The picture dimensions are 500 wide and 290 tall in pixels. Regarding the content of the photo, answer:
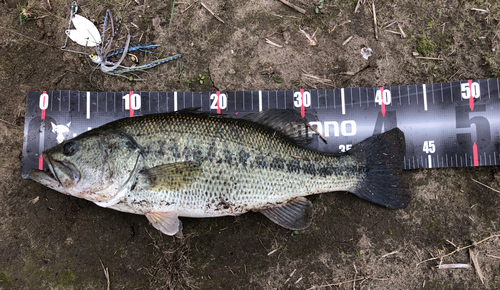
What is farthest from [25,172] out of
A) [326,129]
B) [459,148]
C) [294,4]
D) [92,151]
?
[459,148]

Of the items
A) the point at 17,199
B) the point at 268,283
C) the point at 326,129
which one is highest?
the point at 326,129

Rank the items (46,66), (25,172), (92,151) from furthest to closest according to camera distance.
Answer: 1. (46,66)
2. (25,172)
3. (92,151)

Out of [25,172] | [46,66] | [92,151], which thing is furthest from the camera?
[46,66]

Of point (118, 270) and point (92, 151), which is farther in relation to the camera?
point (118, 270)

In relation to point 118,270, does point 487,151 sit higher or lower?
higher

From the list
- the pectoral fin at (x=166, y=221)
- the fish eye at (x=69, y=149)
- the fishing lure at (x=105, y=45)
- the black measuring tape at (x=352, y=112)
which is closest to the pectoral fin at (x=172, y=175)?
the pectoral fin at (x=166, y=221)

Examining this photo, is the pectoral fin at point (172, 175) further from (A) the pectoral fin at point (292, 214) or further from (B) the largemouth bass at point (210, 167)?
(A) the pectoral fin at point (292, 214)

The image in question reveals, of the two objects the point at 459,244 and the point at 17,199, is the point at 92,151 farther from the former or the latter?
the point at 459,244

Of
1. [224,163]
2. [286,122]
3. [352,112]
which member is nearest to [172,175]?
[224,163]
